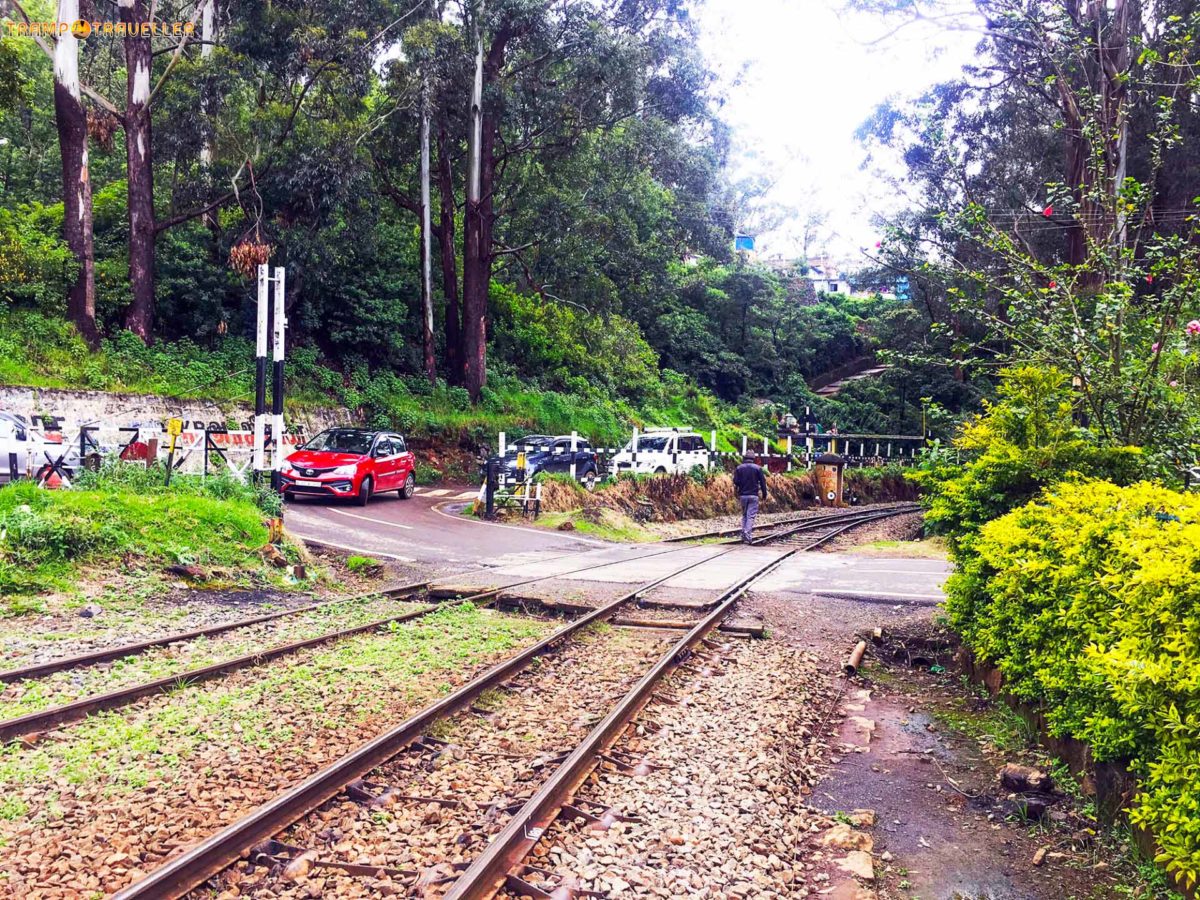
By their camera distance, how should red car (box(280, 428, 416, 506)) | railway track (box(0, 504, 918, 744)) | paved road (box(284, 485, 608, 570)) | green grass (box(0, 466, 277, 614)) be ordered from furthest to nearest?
1. red car (box(280, 428, 416, 506))
2. paved road (box(284, 485, 608, 570))
3. green grass (box(0, 466, 277, 614))
4. railway track (box(0, 504, 918, 744))

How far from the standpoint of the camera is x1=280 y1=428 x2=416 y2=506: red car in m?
18.4

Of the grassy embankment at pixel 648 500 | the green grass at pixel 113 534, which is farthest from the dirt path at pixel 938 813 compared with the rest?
the grassy embankment at pixel 648 500

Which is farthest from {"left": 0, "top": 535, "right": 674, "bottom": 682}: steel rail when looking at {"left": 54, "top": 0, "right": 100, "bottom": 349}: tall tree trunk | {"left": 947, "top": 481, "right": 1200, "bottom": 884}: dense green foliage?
{"left": 54, "top": 0, "right": 100, "bottom": 349}: tall tree trunk

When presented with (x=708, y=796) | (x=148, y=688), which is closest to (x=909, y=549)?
(x=708, y=796)

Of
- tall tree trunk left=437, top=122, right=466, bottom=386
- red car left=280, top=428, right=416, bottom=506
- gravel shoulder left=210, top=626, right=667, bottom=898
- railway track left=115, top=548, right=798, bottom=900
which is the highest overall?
tall tree trunk left=437, top=122, right=466, bottom=386

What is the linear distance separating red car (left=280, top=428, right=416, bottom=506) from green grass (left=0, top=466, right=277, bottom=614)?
19.4ft

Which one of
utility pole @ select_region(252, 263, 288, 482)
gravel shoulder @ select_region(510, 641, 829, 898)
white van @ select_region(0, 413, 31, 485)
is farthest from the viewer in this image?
white van @ select_region(0, 413, 31, 485)

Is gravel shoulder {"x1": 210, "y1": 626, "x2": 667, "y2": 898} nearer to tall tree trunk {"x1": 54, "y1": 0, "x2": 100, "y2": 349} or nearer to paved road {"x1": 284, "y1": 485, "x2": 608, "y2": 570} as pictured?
paved road {"x1": 284, "y1": 485, "x2": 608, "y2": 570}

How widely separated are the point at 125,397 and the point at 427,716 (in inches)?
671

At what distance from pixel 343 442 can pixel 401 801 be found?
15630 mm

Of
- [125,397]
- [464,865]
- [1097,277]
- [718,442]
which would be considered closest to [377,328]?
[125,397]

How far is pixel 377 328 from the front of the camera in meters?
27.7

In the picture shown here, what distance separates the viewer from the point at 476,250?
28.0 metres

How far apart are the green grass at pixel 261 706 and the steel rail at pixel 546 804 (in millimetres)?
1362
